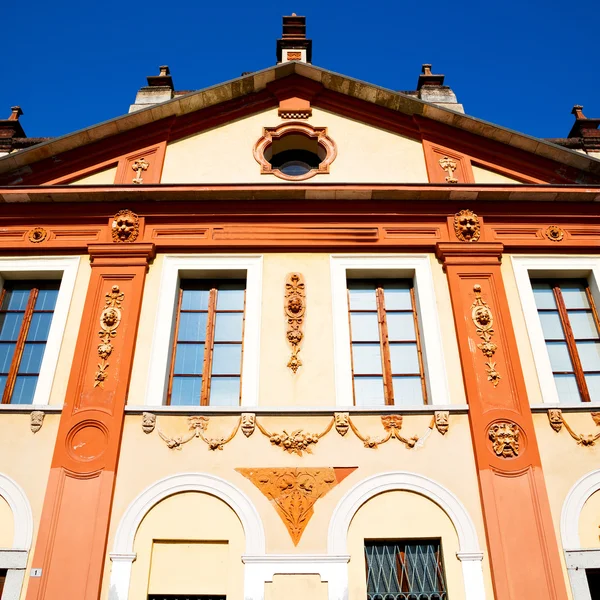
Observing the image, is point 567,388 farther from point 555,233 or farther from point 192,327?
point 192,327

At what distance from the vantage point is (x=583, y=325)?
988 cm

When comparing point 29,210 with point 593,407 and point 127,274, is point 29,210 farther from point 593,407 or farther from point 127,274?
point 593,407

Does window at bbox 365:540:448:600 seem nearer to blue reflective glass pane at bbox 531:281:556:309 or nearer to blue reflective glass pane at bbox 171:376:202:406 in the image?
blue reflective glass pane at bbox 171:376:202:406

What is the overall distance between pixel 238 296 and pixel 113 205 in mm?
2603

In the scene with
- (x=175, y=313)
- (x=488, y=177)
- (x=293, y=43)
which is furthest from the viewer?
(x=293, y=43)

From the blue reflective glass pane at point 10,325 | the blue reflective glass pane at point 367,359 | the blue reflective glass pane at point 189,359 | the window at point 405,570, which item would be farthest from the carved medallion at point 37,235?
the window at point 405,570

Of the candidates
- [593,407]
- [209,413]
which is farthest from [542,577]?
[209,413]

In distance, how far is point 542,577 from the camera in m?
7.56

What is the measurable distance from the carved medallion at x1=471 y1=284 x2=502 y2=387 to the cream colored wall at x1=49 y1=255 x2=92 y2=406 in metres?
5.83

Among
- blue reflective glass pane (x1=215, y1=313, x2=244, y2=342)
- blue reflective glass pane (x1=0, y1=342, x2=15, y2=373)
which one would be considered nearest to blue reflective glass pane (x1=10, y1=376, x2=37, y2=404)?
blue reflective glass pane (x1=0, y1=342, x2=15, y2=373)

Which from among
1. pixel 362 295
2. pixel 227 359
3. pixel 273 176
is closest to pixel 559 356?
pixel 362 295

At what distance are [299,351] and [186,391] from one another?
5.60 feet

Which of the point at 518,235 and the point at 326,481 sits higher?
the point at 518,235

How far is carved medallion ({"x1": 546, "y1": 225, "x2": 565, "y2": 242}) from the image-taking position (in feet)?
34.2
